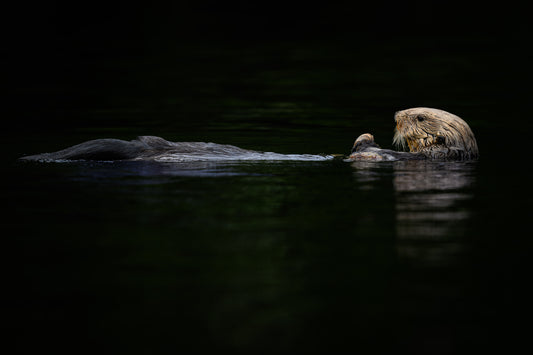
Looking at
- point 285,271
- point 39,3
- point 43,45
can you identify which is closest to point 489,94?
point 285,271

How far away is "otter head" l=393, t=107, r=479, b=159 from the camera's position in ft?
31.7

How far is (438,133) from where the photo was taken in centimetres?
970

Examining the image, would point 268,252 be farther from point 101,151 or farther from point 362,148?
point 362,148

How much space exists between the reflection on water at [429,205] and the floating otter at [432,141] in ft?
0.74

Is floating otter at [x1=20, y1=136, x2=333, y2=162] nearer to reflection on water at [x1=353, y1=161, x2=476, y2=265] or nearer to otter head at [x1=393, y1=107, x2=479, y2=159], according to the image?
reflection on water at [x1=353, y1=161, x2=476, y2=265]

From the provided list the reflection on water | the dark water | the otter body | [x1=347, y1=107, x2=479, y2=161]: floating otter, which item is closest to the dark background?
the otter body

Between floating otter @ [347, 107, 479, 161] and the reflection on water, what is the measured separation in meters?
0.23

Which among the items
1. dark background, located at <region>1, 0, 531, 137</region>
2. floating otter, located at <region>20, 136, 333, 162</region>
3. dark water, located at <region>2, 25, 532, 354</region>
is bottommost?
dark water, located at <region>2, 25, 532, 354</region>

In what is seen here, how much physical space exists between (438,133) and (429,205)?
315 centimetres

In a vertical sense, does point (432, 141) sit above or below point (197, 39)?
below

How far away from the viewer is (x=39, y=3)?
47000 mm

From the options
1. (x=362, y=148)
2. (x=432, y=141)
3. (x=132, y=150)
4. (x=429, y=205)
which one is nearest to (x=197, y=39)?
(x=362, y=148)

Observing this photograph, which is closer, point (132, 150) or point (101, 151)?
point (101, 151)

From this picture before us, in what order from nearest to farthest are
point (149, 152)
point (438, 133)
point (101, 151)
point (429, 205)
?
point (429, 205) < point (101, 151) < point (149, 152) < point (438, 133)
